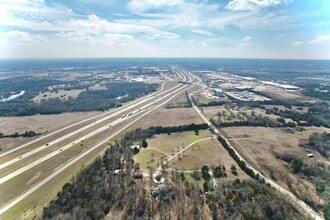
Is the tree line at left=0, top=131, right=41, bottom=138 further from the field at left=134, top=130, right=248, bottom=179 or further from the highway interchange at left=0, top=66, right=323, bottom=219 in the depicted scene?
the field at left=134, top=130, right=248, bottom=179

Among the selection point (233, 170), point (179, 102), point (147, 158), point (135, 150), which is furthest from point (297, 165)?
point (179, 102)

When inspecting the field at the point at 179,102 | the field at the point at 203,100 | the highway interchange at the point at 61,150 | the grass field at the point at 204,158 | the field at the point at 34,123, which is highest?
the grass field at the point at 204,158

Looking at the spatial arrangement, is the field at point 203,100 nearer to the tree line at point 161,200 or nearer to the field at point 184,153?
the field at point 184,153

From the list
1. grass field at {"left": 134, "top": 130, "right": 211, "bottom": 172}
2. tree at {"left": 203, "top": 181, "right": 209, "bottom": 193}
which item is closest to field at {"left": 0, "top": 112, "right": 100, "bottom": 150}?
grass field at {"left": 134, "top": 130, "right": 211, "bottom": 172}

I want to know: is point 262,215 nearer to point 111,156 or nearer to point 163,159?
point 163,159

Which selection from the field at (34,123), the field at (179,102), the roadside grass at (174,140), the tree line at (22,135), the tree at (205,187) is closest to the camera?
the tree at (205,187)

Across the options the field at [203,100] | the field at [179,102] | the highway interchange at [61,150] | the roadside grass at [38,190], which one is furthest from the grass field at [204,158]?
the field at [203,100]

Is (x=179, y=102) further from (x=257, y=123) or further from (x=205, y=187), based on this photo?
(x=205, y=187)

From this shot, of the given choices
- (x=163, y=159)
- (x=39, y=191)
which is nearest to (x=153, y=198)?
(x=163, y=159)
